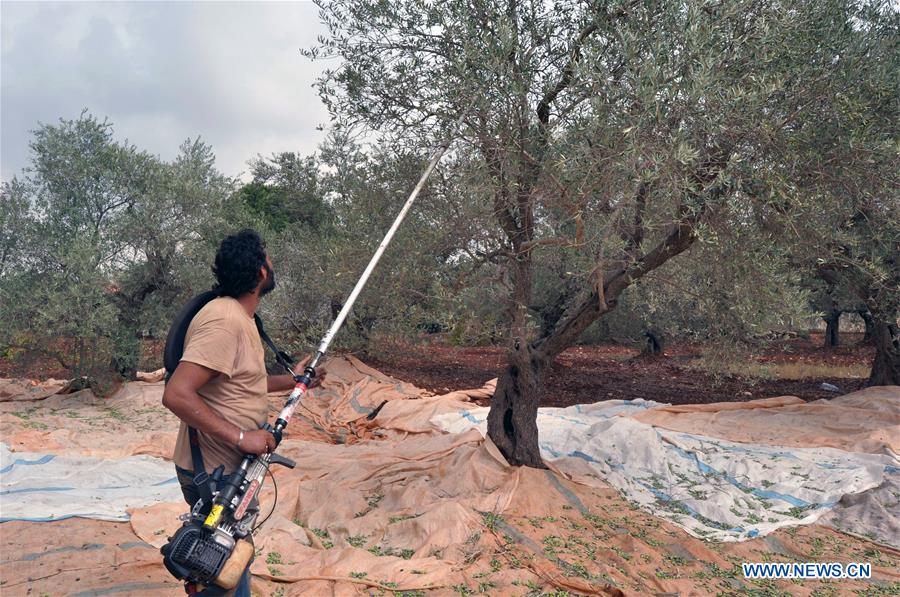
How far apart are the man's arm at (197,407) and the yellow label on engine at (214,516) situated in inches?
10.6

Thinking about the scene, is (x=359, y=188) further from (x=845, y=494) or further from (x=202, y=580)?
(x=845, y=494)

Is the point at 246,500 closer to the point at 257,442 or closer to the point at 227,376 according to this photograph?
the point at 257,442

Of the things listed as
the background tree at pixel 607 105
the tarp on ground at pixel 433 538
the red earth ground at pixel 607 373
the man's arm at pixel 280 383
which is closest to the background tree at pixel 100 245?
the red earth ground at pixel 607 373

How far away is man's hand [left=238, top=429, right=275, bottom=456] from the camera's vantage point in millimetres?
3045

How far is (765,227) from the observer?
632 cm

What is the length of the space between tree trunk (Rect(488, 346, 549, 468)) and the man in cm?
432

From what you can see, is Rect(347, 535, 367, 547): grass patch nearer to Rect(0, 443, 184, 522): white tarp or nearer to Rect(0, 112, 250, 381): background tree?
Rect(0, 443, 184, 522): white tarp

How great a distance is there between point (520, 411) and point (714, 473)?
2558 millimetres

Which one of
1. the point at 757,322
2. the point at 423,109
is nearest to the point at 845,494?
the point at 757,322

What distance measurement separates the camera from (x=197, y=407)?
9.58ft

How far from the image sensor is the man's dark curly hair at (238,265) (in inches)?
127

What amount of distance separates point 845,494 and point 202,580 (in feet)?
22.5

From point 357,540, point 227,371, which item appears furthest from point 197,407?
point 357,540

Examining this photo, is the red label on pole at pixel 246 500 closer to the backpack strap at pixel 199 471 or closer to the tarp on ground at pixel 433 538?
the backpack strap at pixel 199 471
